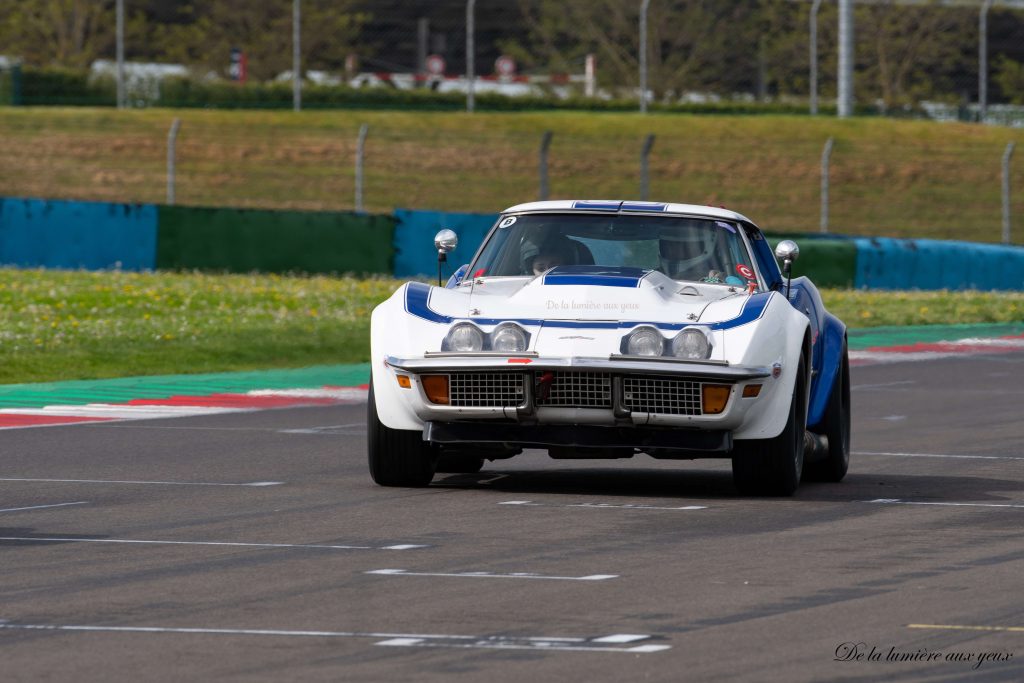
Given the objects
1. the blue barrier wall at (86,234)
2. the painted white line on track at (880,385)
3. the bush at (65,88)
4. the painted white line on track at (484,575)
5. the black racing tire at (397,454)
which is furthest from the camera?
the bush at (65,88)

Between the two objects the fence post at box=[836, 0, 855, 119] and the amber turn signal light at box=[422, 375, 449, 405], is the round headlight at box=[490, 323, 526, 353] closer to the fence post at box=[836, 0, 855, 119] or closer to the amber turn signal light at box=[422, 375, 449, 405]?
the amber turn signal light at box=[422, 375, 449, 405]

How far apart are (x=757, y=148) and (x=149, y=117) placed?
12.4 meters

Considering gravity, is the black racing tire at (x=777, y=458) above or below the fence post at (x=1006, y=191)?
below

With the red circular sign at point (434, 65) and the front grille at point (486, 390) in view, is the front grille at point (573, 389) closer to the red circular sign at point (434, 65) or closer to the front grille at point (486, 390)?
the front grille at point (486, 390)

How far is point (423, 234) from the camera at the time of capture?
28.4m

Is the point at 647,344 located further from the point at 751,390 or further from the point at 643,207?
the point at 643,207

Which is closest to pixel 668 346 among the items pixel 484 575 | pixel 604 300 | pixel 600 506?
pixel 604 300

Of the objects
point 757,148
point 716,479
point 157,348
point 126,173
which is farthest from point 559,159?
point 716,479

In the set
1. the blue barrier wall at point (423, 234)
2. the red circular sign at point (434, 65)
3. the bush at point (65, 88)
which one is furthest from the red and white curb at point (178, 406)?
the red circular sign at point (434, 65)

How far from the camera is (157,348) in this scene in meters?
19.0

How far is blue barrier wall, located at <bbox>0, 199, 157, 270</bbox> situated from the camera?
2919 centimetres

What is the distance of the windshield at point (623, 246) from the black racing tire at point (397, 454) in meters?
1.10

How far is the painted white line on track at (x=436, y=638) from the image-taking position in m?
5.97

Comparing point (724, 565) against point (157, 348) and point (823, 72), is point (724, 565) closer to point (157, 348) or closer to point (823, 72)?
point (157, 348)
